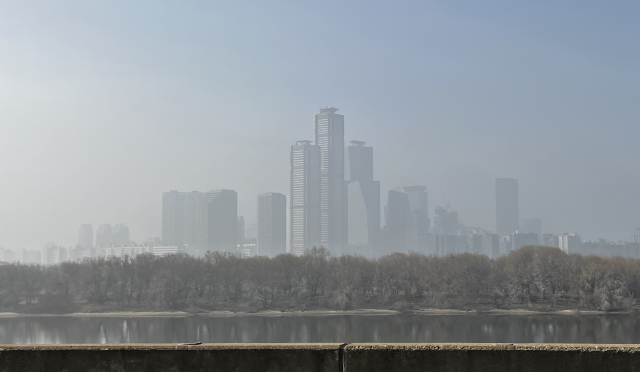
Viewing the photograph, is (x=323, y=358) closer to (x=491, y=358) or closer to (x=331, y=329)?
(x=491, y=358)

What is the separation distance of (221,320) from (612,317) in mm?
45774

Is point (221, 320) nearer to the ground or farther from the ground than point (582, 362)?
nearer to the ground

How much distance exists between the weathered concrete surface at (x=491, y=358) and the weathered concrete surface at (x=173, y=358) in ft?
0.75

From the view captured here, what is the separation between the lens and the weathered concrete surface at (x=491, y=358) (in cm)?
364

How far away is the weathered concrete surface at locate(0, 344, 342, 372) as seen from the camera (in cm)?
387

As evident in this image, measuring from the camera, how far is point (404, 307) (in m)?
81.4

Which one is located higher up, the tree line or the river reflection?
the tree line

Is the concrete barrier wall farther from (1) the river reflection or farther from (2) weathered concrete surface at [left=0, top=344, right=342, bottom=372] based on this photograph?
(1) the river reflection

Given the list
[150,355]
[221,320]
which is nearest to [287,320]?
[221,320]

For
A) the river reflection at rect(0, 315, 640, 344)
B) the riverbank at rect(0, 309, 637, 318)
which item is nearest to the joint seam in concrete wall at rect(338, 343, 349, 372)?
the river reflection at rect(0, 315, 640, 344)

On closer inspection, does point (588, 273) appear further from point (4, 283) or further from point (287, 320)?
point (4, 283)

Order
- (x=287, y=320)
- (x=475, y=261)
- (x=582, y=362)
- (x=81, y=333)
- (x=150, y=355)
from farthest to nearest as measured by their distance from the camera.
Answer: (x=475, y=261) → (x=287, y=320) → (x=81, y=333) → (x=150, y=355) → (x=582, y=362)

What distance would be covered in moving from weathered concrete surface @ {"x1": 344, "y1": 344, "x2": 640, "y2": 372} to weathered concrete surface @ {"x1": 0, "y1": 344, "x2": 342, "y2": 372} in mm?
229

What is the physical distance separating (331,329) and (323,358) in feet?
216
